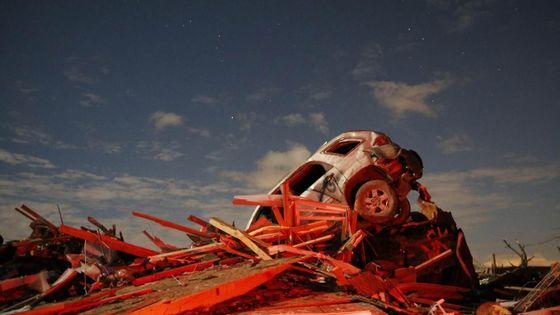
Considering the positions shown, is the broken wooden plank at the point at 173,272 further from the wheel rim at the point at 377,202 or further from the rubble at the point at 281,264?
the wheel rim at the point at 377,202

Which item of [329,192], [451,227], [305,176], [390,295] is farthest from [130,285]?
[451,227]

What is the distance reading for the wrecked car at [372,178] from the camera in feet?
23.7

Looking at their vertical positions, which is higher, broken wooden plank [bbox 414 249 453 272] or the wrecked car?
the wrecked car

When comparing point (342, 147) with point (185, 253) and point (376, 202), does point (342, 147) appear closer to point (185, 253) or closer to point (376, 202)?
point (376, 202)

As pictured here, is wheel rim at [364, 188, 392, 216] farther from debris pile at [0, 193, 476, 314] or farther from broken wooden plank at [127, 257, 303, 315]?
broken wooden plank at [127, 257, 303, 315]

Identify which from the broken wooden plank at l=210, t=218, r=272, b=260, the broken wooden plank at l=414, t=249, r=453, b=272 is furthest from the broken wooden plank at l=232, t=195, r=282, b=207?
the broken wooden plank at l=414, t=249, r=453, b=272

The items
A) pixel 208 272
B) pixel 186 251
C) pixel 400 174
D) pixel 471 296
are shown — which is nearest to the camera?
pixel 208 272

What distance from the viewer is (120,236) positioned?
19.2ft

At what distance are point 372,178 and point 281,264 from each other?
15.6ft

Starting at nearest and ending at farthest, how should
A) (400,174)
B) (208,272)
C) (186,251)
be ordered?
(208,272), (186,251), (400,174)

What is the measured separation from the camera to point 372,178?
7.60 metres

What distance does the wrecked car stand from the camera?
7230 millimetres

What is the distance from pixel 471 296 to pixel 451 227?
1.80 metres

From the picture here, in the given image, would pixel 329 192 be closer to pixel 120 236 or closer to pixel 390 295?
pixel 390 295
